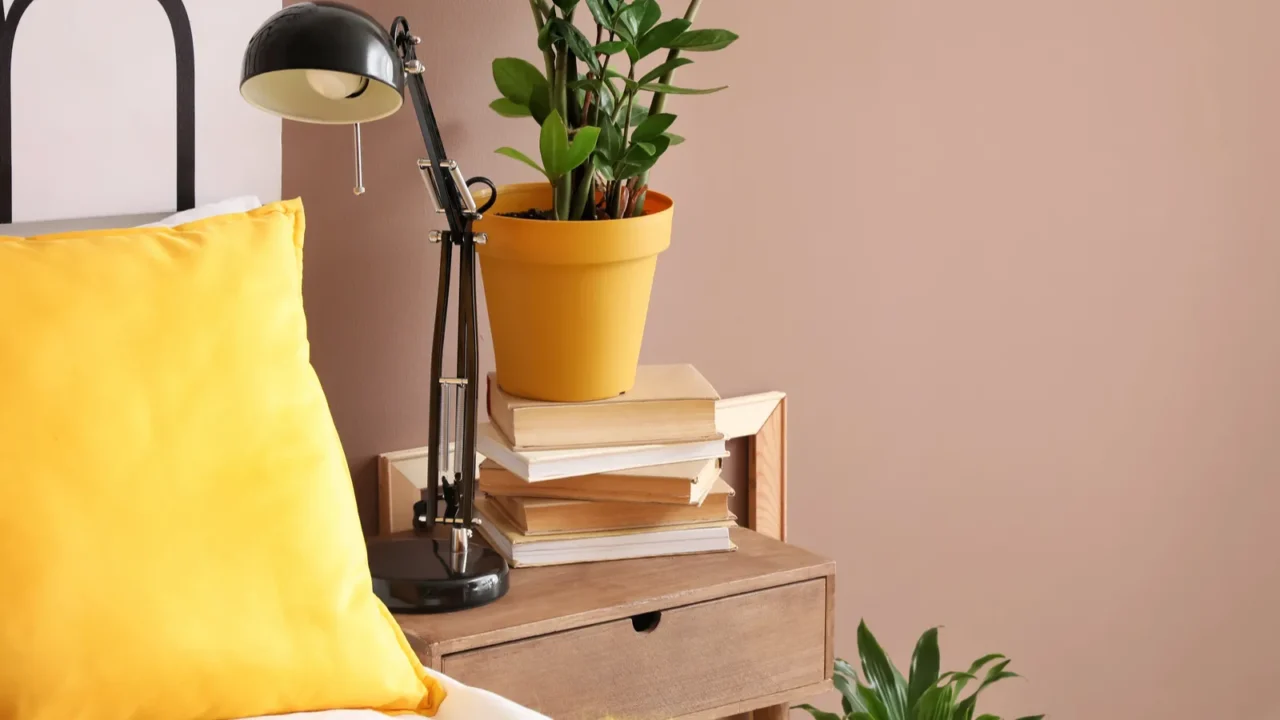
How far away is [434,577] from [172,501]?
37 cm

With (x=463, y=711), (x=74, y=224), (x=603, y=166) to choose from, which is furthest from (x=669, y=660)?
(x=74, y=224)

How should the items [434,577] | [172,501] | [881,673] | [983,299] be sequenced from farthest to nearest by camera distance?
1. [983,299]
2. [881,673]
3. [434,577]
4. [172,501]

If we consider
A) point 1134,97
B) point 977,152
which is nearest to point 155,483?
point 977,152

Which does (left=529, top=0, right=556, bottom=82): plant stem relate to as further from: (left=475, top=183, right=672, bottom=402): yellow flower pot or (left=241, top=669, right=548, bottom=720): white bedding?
(left=241, top=669, right=548, bottom=720): white bedding

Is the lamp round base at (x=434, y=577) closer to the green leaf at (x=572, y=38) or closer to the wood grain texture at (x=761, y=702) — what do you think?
the wood grain texture at (x=761, y=702)

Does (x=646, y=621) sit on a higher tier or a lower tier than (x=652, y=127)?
lower

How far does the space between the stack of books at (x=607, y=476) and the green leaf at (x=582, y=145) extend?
10.4 inches

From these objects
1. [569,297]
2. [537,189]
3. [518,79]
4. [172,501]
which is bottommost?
[172,501]

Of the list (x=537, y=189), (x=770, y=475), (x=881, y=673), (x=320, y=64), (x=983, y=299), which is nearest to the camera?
(x=320, y=64)

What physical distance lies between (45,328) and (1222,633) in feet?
6.92

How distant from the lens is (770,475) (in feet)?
6.04

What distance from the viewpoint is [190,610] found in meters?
0.88

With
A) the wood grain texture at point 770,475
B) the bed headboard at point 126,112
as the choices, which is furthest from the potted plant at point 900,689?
the bed headboard at point 126,112

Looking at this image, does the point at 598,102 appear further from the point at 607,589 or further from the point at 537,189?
the point at 607,589
